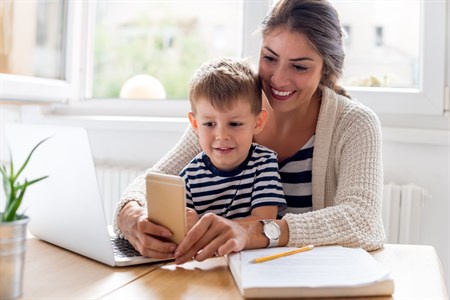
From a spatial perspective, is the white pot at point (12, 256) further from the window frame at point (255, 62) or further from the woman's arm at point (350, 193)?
the window frame at point (255, 62)

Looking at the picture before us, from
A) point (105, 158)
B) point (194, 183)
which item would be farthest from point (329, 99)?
point (105, 158)

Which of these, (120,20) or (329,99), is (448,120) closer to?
(329,99)

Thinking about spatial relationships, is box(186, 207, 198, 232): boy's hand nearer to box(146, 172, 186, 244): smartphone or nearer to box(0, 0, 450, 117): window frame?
box(146, 172, 186, 244): smartphone

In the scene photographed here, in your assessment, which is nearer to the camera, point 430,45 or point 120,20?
point 430,45

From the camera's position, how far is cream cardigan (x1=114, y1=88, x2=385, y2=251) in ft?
4.02

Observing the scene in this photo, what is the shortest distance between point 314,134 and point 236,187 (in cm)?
40

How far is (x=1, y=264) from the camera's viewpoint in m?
0.84

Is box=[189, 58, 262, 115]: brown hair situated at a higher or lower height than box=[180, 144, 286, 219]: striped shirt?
higher

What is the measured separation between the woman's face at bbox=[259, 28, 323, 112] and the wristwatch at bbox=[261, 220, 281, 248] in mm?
478

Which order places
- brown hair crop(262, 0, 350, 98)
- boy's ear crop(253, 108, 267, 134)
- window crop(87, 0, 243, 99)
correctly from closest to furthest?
boy's ear crop(253, 108, 267, 134) → brown hair crop(262, 0, 350, 98) → window crop(87, 0, 243, 99)

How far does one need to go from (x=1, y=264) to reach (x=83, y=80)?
1.95m

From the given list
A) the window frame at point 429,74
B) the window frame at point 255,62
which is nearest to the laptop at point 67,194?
the window frame at point 255,62

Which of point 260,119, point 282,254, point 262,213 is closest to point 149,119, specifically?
point 260,119

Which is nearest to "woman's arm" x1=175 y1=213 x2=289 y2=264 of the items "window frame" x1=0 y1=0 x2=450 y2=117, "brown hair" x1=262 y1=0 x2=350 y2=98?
"brown hair" x1=262 y1=0 x2=350 y2=98
